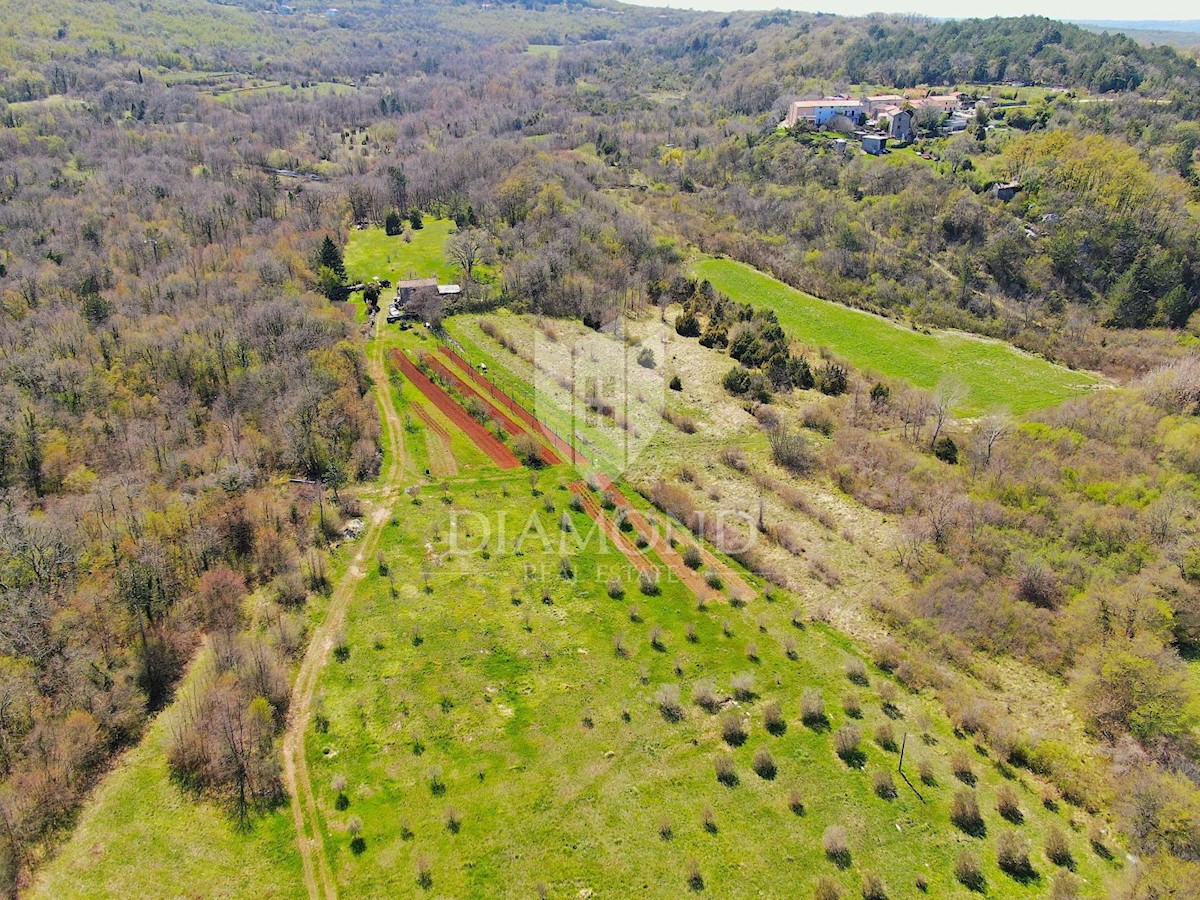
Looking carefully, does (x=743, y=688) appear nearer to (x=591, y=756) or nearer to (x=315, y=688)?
(x=591, y=756)

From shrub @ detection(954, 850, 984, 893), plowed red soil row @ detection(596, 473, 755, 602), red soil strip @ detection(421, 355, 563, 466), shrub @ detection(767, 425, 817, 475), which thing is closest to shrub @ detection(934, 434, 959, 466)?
shrub @ detection(767, 425, 817, 475)

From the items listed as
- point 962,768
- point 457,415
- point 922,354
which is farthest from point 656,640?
point 922,354

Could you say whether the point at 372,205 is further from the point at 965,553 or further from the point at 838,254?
the point at 965,553

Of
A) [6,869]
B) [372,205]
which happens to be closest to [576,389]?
[6,869]

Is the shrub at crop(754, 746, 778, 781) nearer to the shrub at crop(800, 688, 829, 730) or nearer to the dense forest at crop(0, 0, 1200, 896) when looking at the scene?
the shrub at crop(800, 688, 829, 730)

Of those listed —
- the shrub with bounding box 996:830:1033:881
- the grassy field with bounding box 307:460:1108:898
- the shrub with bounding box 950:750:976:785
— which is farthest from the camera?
the shrub with bounding box 950:750:976:785

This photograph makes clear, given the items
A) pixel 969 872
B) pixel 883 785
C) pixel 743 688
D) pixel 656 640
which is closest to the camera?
pixel 969 872
